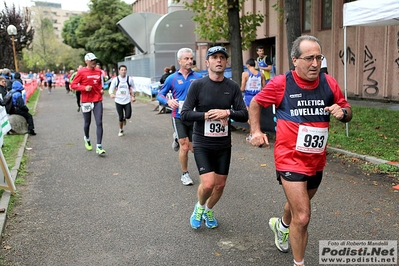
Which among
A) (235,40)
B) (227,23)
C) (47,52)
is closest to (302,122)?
(235,40)

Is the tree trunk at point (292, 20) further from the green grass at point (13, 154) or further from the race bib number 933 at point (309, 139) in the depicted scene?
the race bib number 933 at point (309, 139)

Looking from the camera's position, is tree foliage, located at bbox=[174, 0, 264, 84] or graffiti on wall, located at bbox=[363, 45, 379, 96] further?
graffiti on wall, located at bbox=[363, 45, 379, 96]

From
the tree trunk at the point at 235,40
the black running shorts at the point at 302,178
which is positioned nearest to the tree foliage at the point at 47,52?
the tree trunk at the point at 235,40

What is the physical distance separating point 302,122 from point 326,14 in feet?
53.6

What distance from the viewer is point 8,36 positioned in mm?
33281

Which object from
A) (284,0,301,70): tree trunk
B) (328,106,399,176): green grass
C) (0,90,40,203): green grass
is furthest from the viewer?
(284,0,301,70): tree trunk

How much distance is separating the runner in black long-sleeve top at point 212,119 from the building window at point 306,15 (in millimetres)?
16228

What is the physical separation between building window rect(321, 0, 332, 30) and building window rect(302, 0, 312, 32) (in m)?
0.90

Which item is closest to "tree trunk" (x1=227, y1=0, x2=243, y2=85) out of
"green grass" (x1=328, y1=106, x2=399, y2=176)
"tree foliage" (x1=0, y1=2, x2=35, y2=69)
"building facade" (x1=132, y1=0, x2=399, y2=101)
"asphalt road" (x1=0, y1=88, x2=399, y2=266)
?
"building facade" (x1=132, y1=0, x2=399, y2=101)

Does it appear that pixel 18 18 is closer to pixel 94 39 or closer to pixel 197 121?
pixel 94 39

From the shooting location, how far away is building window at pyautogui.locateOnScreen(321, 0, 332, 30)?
58.3ft

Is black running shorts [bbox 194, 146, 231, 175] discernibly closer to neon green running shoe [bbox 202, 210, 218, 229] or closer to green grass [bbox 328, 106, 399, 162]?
neon green running shoe [bbox 202, 210, 218, 229]

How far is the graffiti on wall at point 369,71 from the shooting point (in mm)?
15316

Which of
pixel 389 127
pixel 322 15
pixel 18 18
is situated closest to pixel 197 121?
pixel 389 127
